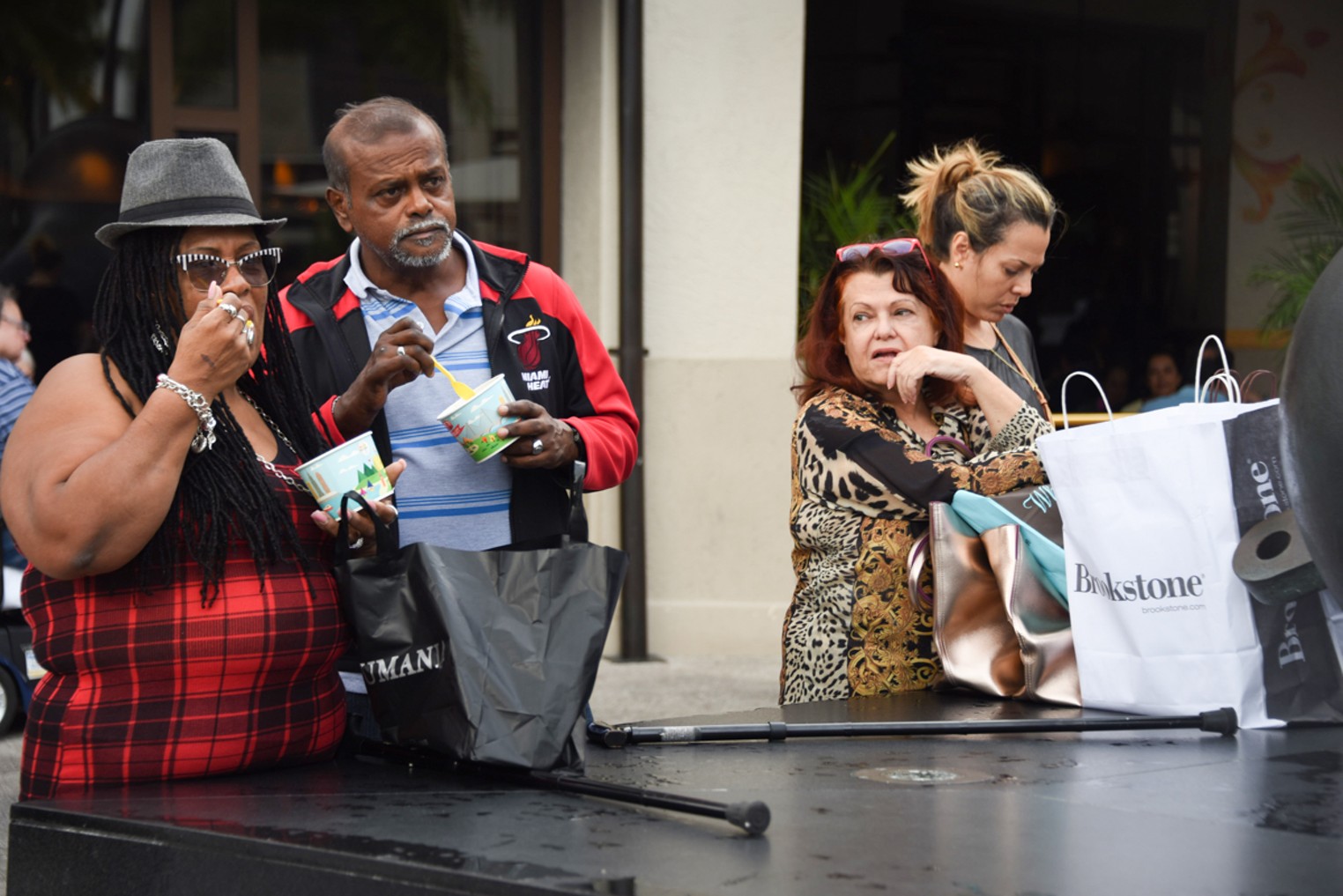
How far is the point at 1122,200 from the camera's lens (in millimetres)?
8633

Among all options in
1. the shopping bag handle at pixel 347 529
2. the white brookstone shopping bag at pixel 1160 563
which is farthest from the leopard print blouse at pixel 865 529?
the shopping bag handle at pixel 347 529

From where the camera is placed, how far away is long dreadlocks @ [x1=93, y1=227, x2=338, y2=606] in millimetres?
2303

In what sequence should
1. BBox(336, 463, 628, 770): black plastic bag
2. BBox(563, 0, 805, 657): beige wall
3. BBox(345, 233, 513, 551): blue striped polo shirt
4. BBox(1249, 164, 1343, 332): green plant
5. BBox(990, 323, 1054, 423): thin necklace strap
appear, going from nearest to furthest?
BBox(336, 463, 628, 770): black plastic bag < BBox(345, 233, 513, 551): blue striped polo shirt < BBox(990, 323, 1054, 423): thin necklace strap < BBox(563, 0, 805, 657): beige wall < BBox(1249, 164, 1343, 332): green plant

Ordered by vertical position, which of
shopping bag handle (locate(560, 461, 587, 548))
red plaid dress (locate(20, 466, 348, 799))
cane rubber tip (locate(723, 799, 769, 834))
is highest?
shopping bag handle (locate(560, 461, 587, 548))

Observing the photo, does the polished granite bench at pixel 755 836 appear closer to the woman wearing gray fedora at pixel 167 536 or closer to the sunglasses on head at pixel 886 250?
the woman wearing gray fedora at pixel 167 536

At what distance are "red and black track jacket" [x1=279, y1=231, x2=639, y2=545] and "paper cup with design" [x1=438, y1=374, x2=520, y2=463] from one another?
1.06ft

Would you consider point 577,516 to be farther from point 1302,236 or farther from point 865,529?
point 1302,236

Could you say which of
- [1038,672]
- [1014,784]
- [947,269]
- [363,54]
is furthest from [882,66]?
[1014,784]

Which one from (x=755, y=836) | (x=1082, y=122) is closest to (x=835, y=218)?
(x=1082, y=122)

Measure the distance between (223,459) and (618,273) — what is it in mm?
5105

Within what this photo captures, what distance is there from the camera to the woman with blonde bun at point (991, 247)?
12.2 feet

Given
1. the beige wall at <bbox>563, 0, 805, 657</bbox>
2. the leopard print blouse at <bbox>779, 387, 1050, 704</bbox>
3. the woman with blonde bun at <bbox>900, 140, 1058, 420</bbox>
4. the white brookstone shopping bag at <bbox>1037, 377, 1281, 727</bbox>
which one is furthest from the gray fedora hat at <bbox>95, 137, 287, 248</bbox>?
the beige wall at <bbox>563, 0, 805, 657</bbox>

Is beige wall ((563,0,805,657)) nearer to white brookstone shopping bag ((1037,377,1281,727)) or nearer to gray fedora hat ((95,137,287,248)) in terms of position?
white brookstone shopping bag ((1037,377,1281,727))

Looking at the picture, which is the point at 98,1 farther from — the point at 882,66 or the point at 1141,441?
the point at 1141,441
